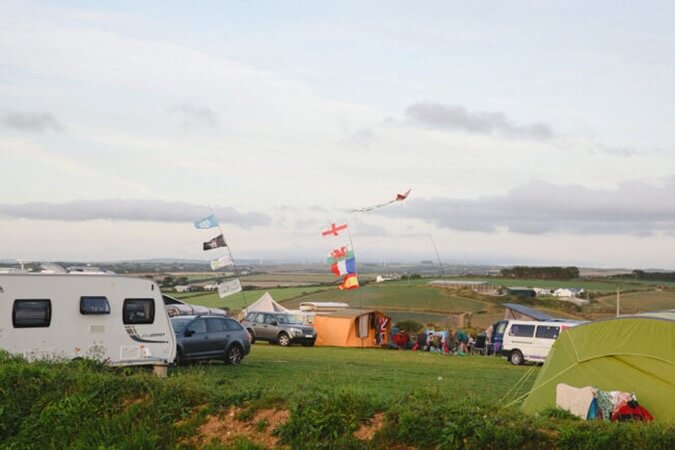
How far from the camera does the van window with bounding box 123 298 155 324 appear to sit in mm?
18578

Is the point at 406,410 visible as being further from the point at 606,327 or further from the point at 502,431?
the point at 606,327

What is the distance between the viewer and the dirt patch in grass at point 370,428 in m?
8.47

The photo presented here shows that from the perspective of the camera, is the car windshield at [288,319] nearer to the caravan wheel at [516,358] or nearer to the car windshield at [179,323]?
the caravan wheel at [516,358]

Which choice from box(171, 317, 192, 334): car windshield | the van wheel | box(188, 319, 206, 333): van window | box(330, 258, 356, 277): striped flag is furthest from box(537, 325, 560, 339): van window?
box(330, 258, 356, 277): striped flag

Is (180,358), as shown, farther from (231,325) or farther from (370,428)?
(370,428)

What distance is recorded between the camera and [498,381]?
882 inches

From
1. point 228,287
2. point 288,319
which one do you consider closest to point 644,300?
point 288,319

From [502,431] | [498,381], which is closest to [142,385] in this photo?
[502,431]

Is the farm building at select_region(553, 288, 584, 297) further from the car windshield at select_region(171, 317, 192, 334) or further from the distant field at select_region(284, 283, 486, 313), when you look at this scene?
the car windshield at select_region(171, 317, 192, 334)

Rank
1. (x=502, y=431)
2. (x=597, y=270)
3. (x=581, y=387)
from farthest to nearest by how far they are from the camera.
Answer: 1. (x=597, y=270)
2. (x=581, y=387)
3. (x=502, y=431)

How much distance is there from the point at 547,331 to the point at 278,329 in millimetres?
11555

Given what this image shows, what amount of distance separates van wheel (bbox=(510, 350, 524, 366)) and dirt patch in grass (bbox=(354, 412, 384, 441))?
23050 millimetres

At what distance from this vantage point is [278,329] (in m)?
36.3

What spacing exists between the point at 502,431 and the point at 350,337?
105ft
